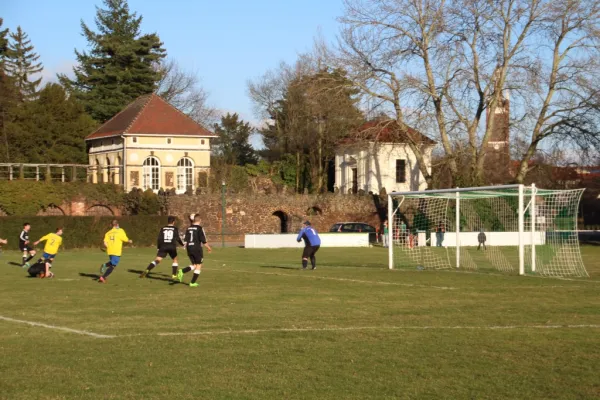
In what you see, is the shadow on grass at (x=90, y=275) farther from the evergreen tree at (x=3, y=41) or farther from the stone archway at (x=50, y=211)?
the evergreen tree at (x=3, y=41)

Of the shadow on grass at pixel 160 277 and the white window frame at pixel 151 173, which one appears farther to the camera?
the white window frame at pixel 151 173

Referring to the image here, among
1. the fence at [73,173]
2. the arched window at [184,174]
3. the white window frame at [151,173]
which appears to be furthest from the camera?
the arched window at [184,174]

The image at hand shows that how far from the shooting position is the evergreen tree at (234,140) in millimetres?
90250

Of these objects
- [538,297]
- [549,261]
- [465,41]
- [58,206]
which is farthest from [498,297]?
[58,206]

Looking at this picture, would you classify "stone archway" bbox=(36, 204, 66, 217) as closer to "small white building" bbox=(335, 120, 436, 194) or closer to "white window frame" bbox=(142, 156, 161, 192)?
"white window frame" bbox=(142, 156, 161, 192)

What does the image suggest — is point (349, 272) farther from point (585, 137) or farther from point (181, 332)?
point (585, 137)

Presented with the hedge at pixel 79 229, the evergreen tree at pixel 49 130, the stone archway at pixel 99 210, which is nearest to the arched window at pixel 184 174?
the stone archway at pixel 99 210

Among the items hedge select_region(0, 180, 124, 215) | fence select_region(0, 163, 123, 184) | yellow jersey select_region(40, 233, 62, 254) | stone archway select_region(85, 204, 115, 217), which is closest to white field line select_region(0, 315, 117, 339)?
yellow jersey select_region(40, 233, 62, 254)

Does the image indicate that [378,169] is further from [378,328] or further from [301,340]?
[301,340]

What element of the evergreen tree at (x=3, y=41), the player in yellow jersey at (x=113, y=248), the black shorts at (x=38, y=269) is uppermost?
the evergreen tree at (x=3, y=41)

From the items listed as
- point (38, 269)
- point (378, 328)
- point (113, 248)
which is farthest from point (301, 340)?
point (38, 269)

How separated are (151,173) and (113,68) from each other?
16831 mm

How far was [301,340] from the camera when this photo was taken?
1245 cm

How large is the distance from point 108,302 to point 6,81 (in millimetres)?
60529
